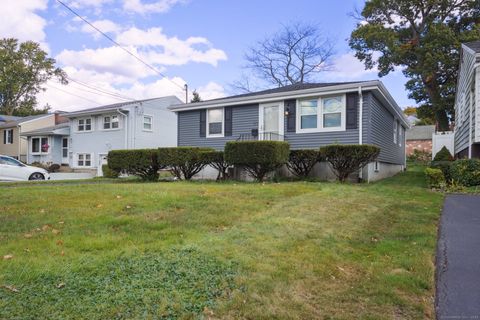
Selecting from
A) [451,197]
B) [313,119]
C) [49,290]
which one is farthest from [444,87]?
[49,290]

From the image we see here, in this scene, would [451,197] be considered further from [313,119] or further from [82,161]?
[82,161]

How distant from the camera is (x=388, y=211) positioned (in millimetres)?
6828

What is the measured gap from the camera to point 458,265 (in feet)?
12.6

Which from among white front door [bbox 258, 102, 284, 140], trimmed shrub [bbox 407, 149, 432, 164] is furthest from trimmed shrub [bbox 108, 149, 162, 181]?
trimmed shrub [bbox 407, 149, 432, 164]

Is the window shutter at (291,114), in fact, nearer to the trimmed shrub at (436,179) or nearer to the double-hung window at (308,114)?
the double-hung window at (308,114)


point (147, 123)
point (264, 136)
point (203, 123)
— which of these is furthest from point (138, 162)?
point (147, 123)

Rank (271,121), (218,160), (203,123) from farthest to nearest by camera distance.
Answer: (203,123) < (271,121) < (218,160)

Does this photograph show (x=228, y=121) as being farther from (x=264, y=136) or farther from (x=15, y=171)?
(x=15, y=171)

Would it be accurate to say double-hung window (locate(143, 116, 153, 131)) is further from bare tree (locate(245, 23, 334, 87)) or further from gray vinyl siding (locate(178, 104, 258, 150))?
bare tree (locate(245, 23, 334, 87))

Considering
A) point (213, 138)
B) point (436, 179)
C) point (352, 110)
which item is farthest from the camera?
point (213, 138)

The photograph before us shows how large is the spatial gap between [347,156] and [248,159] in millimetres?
3220

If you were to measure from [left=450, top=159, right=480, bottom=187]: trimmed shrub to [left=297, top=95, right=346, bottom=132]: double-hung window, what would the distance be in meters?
4.41

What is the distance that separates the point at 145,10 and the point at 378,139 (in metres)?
11.0

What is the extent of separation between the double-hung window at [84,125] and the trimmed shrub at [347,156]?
20.2 m
